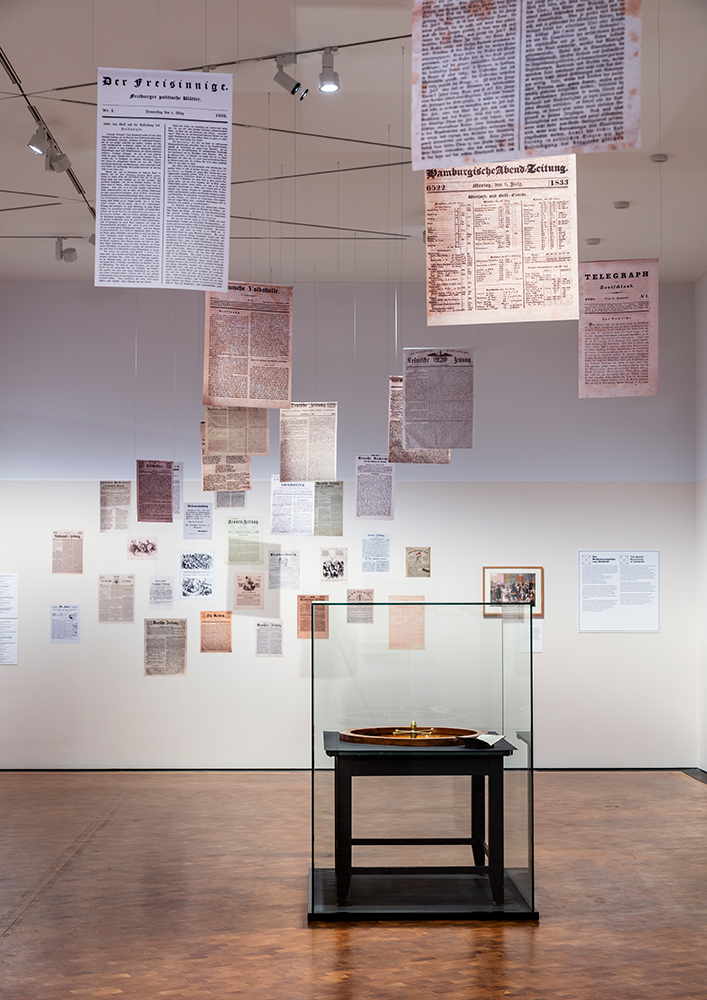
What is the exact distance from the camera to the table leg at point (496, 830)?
479cm

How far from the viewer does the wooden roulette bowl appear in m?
4.71

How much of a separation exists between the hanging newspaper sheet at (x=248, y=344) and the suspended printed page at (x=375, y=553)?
3.94 m

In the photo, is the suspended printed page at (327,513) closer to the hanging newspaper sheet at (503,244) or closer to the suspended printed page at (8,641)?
the suspended printed page at (8,641)

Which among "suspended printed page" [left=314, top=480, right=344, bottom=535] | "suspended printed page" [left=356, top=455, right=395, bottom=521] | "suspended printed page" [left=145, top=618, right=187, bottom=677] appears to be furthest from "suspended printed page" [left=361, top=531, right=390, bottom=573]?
"suspended printed page" [left=145, top=618, right=187, bottom=677]

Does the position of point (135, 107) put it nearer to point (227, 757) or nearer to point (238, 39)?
point (238, 39)

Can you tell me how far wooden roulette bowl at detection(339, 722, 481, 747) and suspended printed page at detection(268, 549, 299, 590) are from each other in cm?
382

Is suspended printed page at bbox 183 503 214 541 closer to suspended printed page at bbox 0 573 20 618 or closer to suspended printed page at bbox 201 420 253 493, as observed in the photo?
suspended printed page at bbox 0 573 20 618

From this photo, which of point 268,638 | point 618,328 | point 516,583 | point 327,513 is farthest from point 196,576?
point 618,328

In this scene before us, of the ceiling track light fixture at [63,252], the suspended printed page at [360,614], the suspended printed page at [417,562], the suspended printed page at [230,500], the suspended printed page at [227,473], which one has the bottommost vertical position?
the suspended printed page at [360,614]

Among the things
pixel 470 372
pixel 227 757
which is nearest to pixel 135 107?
pixel 470 372

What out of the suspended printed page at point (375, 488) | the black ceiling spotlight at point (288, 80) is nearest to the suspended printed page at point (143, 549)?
the suspended printed page at point (375, 488)

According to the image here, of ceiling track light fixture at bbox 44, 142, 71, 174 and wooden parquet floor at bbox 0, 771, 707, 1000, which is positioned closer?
wooden parquet floor at bbox 0, 771, 707, 1000

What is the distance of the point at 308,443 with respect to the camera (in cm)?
638

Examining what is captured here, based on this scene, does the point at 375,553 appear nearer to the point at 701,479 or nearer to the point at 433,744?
the point at 701,479
